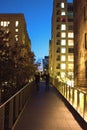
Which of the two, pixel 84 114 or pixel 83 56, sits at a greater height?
pixel 83 56

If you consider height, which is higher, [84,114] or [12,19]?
[12,19]

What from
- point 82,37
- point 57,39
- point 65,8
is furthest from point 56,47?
point 82,37

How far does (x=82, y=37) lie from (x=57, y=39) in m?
81.0

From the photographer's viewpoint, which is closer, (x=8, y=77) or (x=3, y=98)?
(x=3, y=98)

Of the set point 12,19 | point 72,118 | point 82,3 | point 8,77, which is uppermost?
point 12,19

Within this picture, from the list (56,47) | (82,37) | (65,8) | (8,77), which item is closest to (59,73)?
(56,47)

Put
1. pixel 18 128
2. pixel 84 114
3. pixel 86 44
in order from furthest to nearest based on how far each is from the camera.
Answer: pixel 86 44 < pixel 84 114 < pixel 18 128

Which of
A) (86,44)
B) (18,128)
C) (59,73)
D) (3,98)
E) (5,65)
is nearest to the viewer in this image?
(18,128)

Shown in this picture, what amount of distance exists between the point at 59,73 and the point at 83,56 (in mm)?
80004

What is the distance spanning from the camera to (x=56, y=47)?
114562 mm

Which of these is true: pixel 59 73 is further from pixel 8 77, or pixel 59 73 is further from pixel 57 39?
pixel 8 77

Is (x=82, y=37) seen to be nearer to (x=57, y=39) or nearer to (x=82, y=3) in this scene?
(x=82, y=3)

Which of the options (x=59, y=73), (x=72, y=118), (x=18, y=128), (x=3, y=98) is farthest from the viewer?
(x=59, y=73)

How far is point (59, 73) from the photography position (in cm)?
11400
